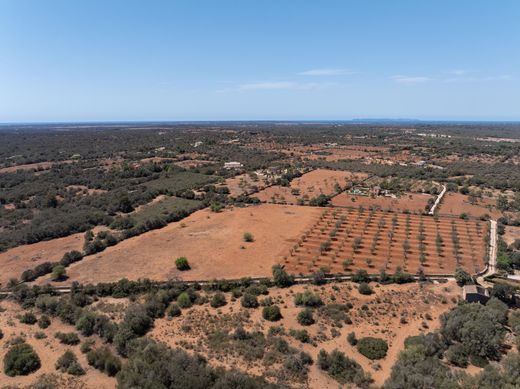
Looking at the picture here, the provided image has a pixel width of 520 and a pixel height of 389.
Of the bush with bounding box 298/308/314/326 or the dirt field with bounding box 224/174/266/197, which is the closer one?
the bush with bounding box 298/308/314/326

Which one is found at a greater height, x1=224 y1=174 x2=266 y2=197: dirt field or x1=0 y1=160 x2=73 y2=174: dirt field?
x1=0 y1=160 x2=73 y2=174: dirt field

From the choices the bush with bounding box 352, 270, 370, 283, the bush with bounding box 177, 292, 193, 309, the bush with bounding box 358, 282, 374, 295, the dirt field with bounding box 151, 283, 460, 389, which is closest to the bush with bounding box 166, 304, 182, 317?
the dirt field with bounding box 151, 283, 460, 389

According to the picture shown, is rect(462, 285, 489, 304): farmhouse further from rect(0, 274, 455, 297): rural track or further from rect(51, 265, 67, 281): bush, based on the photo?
rect(51, 265, 67, 281): bush

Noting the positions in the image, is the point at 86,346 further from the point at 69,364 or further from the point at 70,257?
the point at 70,257

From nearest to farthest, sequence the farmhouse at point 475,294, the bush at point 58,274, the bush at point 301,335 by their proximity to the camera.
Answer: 1. the bush at point 301,335
2. the farmhouse at point 475,294
3. the bush at point 58,274

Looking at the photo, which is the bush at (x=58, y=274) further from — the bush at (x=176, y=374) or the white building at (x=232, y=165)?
the white building at (x=232, y=165)

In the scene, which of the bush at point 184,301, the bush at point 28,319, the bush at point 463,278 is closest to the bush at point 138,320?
the bush at point 184,301

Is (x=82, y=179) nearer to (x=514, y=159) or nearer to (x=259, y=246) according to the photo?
(x=259, y=246)
